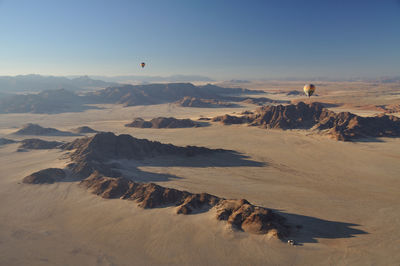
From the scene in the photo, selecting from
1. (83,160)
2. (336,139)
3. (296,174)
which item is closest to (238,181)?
(296,174)

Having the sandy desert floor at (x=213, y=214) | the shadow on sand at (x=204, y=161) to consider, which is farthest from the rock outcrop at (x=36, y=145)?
the shadow on sand at (x=204, y=161)

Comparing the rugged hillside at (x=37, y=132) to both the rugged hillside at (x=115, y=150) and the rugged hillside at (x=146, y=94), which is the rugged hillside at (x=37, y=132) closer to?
the rugged hillside at (x=115, y=150)

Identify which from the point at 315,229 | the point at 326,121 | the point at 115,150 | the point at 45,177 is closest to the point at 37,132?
the point at 115,150

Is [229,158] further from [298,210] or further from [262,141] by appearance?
[298,210]

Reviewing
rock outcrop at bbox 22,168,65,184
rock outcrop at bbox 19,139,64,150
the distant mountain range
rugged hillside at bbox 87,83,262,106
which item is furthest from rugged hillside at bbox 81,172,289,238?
rugged hillside at bbox 87,83,262,106

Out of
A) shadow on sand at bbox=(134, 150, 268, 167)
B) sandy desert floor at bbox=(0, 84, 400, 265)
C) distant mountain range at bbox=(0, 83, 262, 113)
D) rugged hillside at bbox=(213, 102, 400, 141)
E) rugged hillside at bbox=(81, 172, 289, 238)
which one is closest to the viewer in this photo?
sandy desert floor at bbox=(0, 84, 400, 265)

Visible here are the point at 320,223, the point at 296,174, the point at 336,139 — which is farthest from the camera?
the point at 336,139

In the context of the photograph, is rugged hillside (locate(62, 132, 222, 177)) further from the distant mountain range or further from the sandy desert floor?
the distant mountain range
